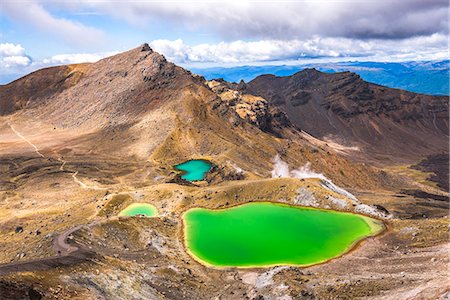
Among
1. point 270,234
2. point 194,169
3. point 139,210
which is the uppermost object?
point 139,210

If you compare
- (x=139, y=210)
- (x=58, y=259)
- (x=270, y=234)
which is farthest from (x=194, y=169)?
(x=58, y=259)

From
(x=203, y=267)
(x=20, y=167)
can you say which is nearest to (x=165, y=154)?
(x=20, y=167)

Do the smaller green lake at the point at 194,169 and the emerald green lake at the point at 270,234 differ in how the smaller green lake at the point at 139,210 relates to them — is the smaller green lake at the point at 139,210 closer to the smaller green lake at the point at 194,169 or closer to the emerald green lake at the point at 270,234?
the emerald green lake at the point at 270,234

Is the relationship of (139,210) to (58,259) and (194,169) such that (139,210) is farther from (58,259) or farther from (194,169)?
(194,169)

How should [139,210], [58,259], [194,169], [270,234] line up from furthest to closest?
[194,169]
[139,210]
[270,234]
[58,259]

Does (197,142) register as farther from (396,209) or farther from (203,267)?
(203,267)

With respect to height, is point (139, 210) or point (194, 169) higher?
point (139, 210)

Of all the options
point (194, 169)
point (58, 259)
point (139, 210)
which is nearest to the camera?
point (58, 259)

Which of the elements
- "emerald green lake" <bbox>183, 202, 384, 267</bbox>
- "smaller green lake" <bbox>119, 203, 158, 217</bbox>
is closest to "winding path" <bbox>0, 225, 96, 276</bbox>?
"emerald green lake" <bbox>183, 202, 384, 267</bbox>
